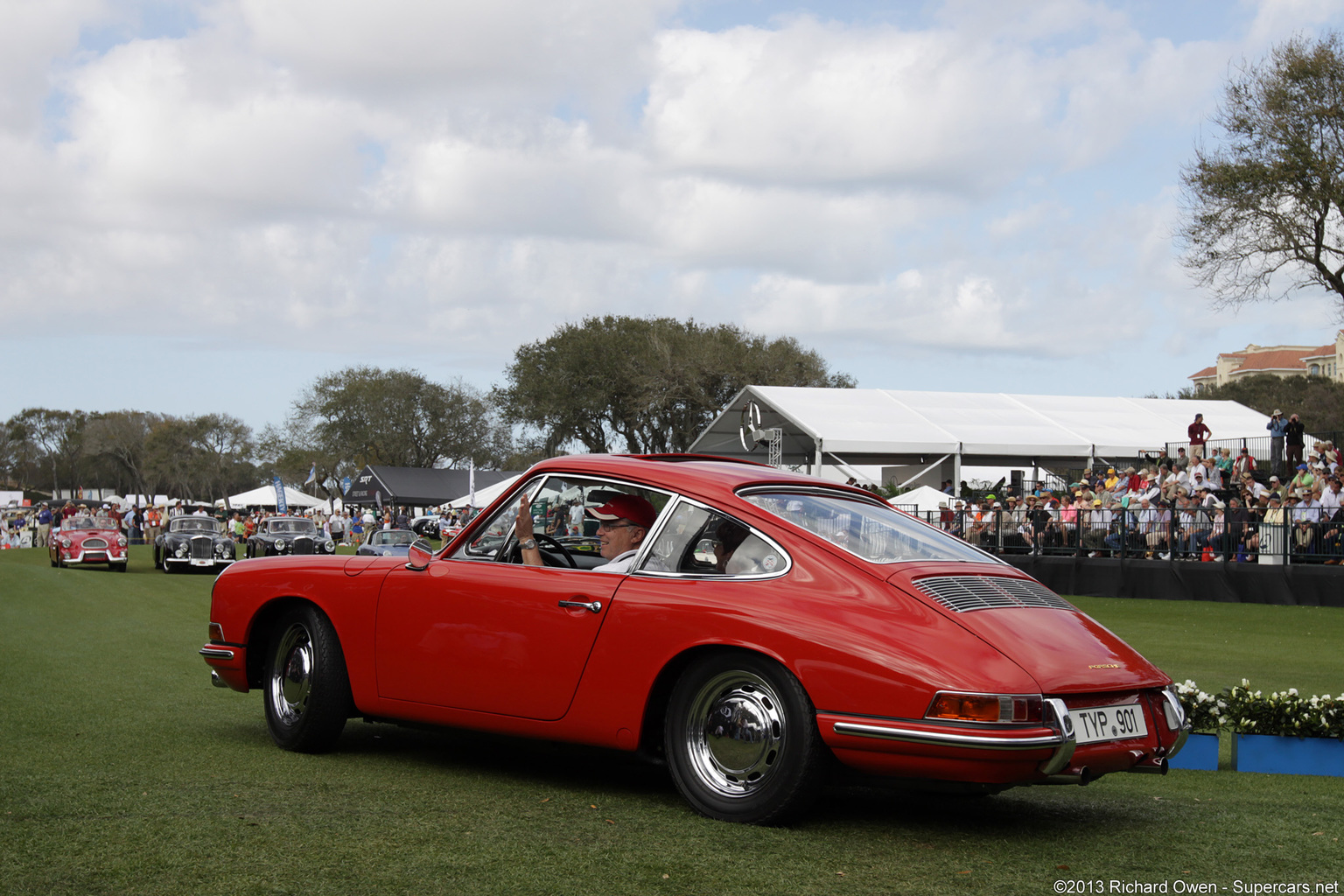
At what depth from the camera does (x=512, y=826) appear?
4.52 meters

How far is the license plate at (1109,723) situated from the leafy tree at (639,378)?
61.1 m

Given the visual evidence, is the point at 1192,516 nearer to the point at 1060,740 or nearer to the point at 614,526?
the point at 614,526

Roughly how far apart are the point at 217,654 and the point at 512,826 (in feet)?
9.29

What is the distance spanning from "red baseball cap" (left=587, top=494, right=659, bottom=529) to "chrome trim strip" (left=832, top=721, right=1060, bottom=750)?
1455mm

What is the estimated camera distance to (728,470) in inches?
219

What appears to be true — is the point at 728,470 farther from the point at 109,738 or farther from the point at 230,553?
the point at 230,553

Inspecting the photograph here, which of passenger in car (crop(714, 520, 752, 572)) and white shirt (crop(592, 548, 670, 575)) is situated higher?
passenger in car (crop(714, 520, 752, 572))

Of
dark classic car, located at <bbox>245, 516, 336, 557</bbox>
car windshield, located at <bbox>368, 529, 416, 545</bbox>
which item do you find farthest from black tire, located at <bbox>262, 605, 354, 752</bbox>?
dark classic car, located at <bbox>245, 516, 336, 557</bbox>

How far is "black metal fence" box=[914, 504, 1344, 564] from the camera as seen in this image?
20.3 metres

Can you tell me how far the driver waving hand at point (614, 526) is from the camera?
5.56 m

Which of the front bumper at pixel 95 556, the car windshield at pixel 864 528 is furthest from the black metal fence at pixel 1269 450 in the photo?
the front bumper at pixel 95 556

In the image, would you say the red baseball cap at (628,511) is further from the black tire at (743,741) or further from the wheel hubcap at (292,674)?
the wheel hubcap at (292,674)

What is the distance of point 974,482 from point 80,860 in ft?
140

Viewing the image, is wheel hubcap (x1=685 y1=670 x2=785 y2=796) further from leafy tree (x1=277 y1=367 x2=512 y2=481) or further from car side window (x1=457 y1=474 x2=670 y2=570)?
leafy tree (x1=277 y1=367 x2=512 y2=481)
